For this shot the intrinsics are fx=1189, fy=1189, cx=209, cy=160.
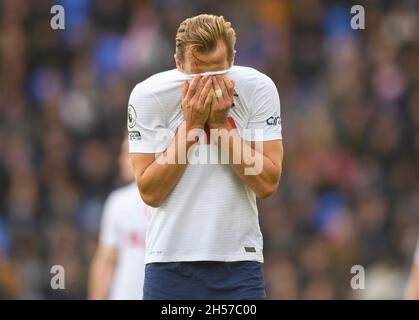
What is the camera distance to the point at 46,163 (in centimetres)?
1366

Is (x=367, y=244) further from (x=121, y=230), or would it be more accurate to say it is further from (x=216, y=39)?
(x=216, y=39)

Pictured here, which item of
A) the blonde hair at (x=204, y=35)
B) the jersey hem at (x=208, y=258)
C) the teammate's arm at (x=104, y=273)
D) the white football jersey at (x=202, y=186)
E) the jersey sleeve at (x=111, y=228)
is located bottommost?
the teammate's arm at (x=104, y=273)

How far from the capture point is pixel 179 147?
528cm

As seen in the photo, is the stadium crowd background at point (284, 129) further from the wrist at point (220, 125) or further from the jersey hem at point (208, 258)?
the wrist at point (220, 125)

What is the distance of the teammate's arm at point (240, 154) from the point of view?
208 inches

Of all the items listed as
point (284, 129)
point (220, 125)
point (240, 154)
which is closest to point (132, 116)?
point (220, 125)

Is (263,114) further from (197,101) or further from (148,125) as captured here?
(148,125)

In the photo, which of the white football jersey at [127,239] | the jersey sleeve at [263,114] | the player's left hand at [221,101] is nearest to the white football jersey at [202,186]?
the jersey sleeve at [263,114]

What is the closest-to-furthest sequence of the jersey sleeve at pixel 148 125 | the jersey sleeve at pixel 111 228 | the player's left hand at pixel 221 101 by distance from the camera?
the player's left hand at pixel 221 101 → the jersey sleeve at pixel 148 125 → the jersey sleeve at pixel 111 228


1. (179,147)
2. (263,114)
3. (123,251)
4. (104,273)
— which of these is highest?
(263,114)

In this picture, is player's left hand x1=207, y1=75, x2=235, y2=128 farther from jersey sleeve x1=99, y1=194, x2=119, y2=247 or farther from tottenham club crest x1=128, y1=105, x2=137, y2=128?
jersey sleeve x1=99, y1=194, x2=119, y2=247

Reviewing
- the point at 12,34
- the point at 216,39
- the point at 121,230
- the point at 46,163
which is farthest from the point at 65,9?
the point at 216,39

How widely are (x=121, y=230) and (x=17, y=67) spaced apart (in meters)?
7.04

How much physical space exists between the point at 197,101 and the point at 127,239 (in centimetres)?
304
